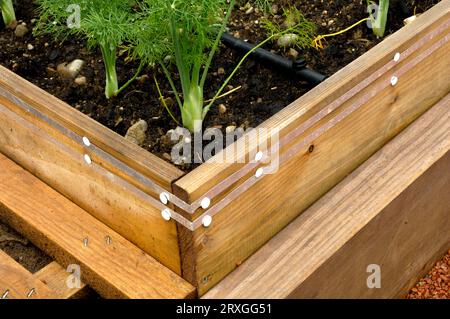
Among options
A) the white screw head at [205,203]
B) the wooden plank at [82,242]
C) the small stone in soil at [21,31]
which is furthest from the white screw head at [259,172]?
the small stone in soil at [21,31]

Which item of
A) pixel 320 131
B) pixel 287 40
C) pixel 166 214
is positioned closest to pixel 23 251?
pixel 166 214

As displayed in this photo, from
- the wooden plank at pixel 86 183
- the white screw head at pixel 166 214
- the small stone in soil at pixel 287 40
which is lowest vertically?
the wooden plank at pixel 86 183

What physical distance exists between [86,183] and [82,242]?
0.10 m

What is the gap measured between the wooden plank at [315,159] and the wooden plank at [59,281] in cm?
20

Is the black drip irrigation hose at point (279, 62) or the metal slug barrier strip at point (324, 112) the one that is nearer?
the metal slug barrier strip at point (324, 112)

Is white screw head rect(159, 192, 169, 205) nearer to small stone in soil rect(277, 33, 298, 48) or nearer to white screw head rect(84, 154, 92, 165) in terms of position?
white screw head rect(84, 154, 92, 165)

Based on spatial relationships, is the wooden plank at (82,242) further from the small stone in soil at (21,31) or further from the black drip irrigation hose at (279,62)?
the black drip irrigation hose at (279,62)

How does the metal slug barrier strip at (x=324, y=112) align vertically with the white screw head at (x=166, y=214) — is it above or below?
above

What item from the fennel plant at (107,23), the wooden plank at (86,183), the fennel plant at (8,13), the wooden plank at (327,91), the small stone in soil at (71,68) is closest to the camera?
the wooden plank at (327,91)

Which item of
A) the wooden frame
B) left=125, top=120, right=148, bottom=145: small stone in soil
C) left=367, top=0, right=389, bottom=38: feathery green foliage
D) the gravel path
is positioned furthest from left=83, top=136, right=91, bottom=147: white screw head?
the gravel path

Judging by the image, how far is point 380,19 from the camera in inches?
64.7

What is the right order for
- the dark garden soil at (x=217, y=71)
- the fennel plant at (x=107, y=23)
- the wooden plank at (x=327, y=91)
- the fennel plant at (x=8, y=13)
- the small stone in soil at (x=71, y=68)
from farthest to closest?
the fennel plant at (x=8, y=13)
the small stone in soil at (x=71, y=68)
the dark garden soil at (x=217, y=71)
the fennel plant at (x=107, y=23)
the wooden plank at (x=327, y=91)

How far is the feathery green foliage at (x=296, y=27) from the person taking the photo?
64.7 inches
